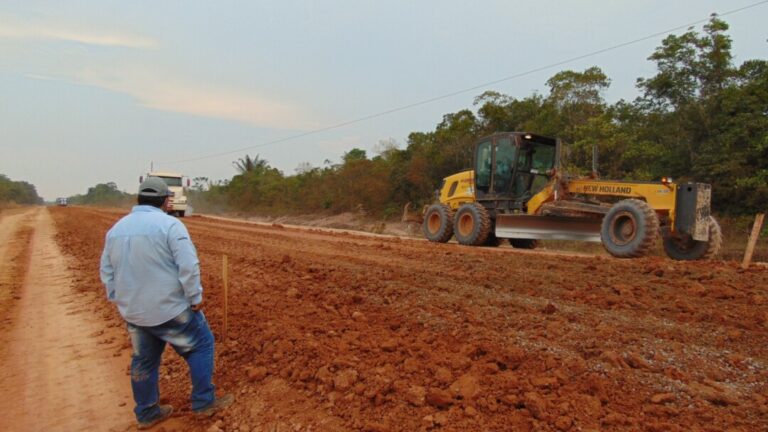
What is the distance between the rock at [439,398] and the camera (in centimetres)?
309

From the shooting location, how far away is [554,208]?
35.4 ft

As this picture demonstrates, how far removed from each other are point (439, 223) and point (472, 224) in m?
1.58

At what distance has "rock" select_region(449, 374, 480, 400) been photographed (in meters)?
3.17

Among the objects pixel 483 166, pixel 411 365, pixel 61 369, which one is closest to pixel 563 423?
pixel 411 365

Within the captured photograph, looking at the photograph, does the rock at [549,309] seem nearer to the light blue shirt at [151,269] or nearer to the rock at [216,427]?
the rock at [216,427]

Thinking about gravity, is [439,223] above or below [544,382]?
above

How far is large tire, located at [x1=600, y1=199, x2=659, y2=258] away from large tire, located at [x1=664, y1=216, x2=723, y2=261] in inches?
34.0

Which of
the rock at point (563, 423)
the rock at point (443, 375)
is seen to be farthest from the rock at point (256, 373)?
the rock at point (563, 423)

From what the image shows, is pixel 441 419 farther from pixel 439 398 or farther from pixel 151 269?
pixel 151 269

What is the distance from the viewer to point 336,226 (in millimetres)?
26625

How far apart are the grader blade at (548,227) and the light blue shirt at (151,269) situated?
8933 mm

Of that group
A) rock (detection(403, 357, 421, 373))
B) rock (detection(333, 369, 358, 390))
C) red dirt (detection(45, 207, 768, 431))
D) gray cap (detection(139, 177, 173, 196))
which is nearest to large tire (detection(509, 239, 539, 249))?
red dirt (detection(45, 207, 768, 431))

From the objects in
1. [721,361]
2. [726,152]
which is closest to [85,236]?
[721,361]

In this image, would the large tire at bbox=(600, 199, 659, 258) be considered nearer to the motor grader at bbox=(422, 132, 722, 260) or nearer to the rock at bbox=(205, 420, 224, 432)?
the motor grader at bbox=(422, 132, 722, 260)
